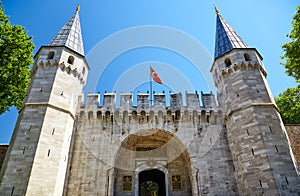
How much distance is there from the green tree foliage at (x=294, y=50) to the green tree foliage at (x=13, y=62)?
639 inches

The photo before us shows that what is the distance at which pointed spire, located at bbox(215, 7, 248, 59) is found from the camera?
1638 centimetres

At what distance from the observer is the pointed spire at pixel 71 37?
1583 cm

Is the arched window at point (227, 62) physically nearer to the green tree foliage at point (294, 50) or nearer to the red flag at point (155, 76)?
the green tree foliage at point (294, 50)

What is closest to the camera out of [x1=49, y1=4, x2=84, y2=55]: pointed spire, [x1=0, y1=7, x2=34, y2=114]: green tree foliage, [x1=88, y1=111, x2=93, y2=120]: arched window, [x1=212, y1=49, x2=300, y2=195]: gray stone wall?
[x1=212, y1=49, x2=300, y2=195]: gray stone wall

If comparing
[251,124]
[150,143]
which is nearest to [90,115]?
[150,143]

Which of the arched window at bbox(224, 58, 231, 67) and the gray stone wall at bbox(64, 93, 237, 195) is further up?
the arched window at bbox(224, 58, 231, 67)

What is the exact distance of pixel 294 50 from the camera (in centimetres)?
1277

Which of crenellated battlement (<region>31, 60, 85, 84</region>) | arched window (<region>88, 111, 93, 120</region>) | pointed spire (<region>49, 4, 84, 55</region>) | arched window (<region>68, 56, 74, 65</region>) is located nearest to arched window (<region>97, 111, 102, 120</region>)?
arched window (<region>88, 111, 93, 120</region>)

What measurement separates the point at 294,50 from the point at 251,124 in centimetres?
491

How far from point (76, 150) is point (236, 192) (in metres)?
9.51

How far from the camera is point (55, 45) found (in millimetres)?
15305

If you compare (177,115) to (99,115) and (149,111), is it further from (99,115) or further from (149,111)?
(99,115)

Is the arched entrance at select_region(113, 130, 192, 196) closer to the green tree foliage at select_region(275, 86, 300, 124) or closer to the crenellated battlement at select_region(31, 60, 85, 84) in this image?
the crenellated battlement at select_region(31, 60, 85, 84)

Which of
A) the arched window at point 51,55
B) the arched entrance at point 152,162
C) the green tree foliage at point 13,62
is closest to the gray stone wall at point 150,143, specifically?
the arched entrance at point 152,162
